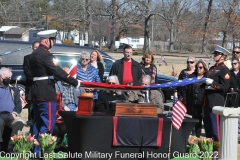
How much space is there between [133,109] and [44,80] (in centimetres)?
127

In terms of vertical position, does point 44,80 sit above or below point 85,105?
above

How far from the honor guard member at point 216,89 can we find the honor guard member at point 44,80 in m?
2.39

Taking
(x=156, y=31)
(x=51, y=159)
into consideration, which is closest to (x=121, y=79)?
(x=51, y=159)

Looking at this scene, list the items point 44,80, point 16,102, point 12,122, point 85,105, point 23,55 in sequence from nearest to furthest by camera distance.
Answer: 1. point 85,105
2. point 44,80
3. point 12,122
4. point 16,102
5. point 23,55

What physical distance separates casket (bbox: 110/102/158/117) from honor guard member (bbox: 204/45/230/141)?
1.55m

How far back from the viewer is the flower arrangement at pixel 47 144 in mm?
6648

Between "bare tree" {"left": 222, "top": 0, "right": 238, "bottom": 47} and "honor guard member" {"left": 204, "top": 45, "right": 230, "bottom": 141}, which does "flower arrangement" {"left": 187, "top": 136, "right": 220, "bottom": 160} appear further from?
"bare tree" {"left": 222, "top": 0, "right": 238, "bottom": 47}

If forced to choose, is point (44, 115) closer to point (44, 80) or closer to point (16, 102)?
point (44, 80)

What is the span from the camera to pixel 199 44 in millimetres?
74062

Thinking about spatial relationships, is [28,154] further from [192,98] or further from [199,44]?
[199,44]

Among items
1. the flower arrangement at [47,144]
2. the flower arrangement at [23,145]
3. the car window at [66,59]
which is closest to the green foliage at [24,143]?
the flower arrangement at [23,145]

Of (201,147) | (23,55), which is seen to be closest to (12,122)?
(201,147)

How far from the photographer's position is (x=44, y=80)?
6906mm

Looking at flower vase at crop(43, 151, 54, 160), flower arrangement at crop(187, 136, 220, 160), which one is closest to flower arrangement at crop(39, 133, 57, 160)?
flower vase at crop(43, 151, 54, 160)
